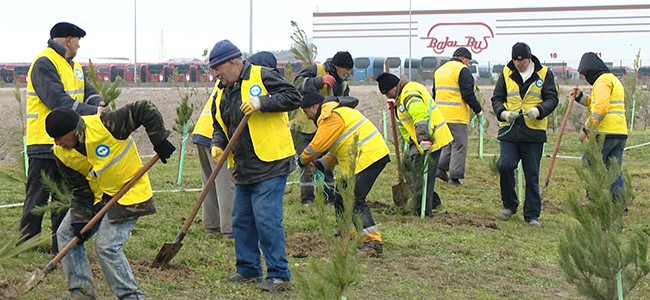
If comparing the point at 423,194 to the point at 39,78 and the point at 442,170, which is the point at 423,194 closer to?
the point at 442,170

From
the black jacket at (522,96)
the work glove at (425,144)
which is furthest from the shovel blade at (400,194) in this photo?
the black jacket at (522,96)

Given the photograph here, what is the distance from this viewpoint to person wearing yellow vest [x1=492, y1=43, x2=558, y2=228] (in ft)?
31.1

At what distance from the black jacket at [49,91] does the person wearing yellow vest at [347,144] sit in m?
1.65

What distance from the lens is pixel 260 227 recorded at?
6531 millimetres

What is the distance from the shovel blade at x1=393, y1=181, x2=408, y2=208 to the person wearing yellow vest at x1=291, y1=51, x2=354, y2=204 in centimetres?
66

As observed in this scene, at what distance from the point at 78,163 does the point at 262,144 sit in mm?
1201

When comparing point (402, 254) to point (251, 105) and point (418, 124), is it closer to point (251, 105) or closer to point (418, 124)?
point (418, 124)

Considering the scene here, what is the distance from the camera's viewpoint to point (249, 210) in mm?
6742

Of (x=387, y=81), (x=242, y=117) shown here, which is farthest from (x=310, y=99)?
(x=387, y=81)

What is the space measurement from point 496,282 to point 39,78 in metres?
3.61

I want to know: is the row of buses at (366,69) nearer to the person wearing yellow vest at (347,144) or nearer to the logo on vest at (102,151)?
the person wearing yellow vest at (347,144)

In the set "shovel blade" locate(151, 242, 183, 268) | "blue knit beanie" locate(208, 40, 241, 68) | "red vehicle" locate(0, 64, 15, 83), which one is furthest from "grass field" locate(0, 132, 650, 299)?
"red vehicle" locate(0, 64, 15, 83)

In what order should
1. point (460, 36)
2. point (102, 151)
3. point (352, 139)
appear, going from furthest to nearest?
point (460, 36) < point (352, 139) < point (102, 151)

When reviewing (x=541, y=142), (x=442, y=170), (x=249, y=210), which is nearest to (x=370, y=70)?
(x=442, y=170)
